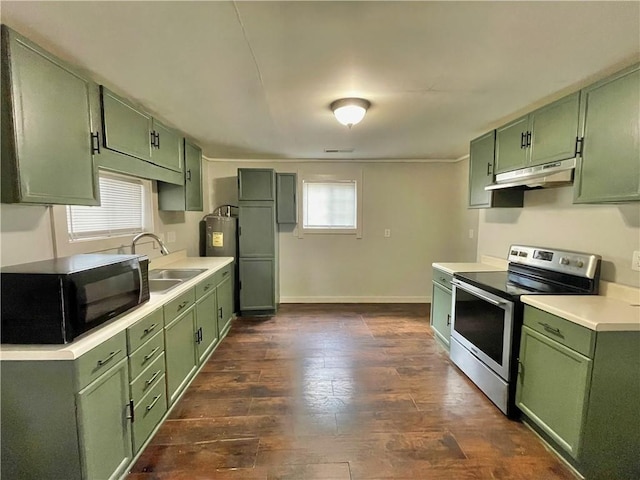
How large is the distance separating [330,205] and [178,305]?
2.96 m

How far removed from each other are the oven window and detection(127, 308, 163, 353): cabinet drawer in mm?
2350

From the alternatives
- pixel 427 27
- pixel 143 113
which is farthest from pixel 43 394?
pixel 427 27

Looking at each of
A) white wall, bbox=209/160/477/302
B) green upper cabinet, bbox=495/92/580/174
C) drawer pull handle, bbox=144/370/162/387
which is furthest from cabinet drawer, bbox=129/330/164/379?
green upper cabinet, bbox=495/92/580/174

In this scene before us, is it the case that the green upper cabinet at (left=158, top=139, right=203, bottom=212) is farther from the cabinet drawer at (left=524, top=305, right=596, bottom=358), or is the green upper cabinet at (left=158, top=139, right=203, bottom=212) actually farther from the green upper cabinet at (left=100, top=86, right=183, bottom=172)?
the cabinet drawer at (left=524, top=305, right=596, bottom=358)

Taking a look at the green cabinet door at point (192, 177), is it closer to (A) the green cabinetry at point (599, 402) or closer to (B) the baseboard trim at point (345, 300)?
(B) the baseboard trim at point (345, 300)

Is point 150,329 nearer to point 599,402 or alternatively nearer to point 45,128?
point 45,128

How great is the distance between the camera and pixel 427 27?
4.39 feet

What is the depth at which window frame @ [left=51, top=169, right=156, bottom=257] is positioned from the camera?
1831 mm

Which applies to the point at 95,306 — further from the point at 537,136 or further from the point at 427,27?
the point at 537,136

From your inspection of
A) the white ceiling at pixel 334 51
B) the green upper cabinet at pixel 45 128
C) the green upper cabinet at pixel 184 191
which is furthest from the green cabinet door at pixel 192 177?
the green upper cabinet at pixel 45 128

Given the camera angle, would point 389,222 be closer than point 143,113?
No

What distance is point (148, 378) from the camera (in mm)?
1836

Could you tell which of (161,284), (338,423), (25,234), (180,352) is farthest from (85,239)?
(338,423)

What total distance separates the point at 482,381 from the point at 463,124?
2212mm
